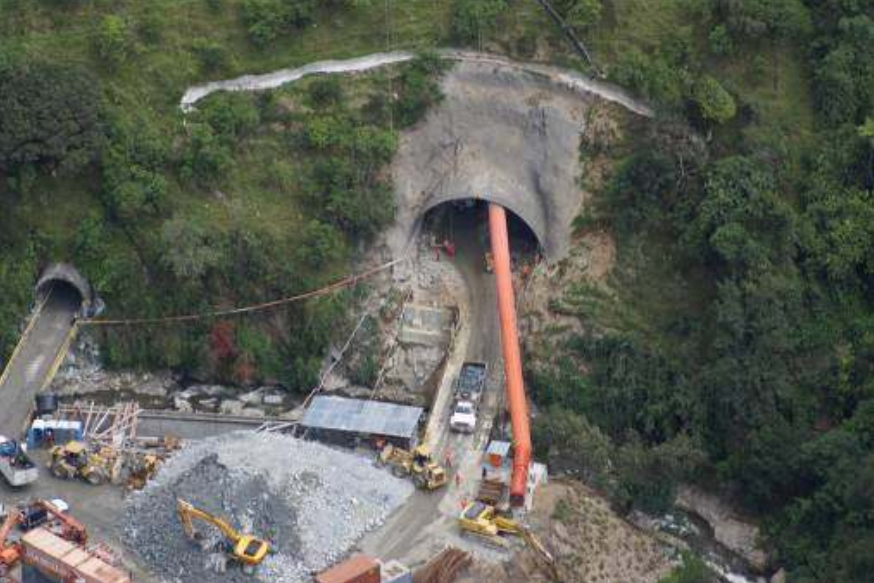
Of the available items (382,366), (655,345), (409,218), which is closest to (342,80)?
(409,218)

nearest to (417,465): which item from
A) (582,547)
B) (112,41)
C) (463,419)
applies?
(463,419)

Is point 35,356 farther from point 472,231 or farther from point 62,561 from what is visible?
point 472,231

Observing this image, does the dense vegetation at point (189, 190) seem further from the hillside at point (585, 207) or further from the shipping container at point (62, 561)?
the shipping container at point (62, 561)

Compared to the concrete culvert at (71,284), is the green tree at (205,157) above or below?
above

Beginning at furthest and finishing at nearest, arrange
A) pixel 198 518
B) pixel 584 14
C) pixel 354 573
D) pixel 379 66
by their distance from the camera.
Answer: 1. pixel 379 66
2. pixel 584 14
3. pixel 198 518
4. pixel 354 573

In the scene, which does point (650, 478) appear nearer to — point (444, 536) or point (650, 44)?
point (444, 536)

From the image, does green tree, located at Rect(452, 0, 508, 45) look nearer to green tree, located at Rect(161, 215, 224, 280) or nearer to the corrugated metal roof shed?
green tree, located at Rect(161, 215, 224, 280)

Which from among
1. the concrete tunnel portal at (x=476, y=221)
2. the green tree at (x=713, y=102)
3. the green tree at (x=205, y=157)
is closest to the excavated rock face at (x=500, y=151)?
the concrete tunnel portal at (x=476, y=221)
